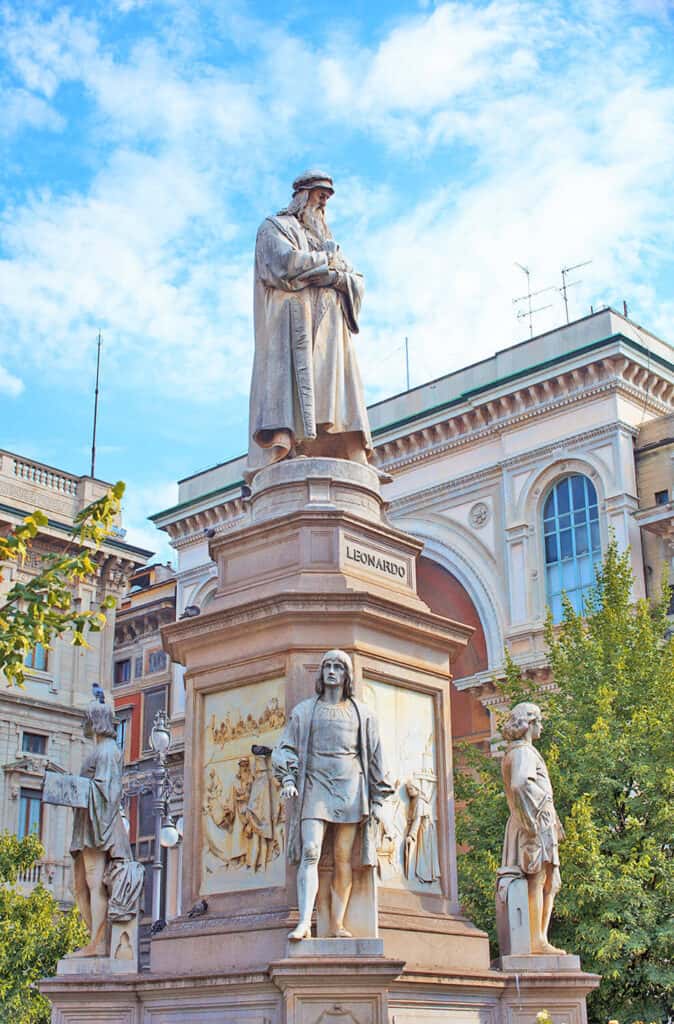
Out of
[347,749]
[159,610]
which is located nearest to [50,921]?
[347,749]

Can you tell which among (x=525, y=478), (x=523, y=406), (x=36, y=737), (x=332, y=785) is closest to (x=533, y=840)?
(x=332, y=785)

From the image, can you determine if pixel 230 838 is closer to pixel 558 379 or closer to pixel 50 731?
pixel 558 379

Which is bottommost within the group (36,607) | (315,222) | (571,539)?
(36,607)

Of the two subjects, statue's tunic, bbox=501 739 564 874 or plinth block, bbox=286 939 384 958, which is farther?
statue's tunic, bbox=501 739 564 874

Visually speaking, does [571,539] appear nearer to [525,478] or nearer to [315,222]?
[525,478]

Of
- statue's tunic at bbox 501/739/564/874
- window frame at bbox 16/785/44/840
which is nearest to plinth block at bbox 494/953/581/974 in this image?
statue's tunic at bbox 501/739/564/874

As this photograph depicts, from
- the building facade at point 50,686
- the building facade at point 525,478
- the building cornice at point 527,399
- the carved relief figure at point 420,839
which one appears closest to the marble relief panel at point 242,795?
the carved relief figure at point 420,839

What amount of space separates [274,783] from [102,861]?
6.15 feet

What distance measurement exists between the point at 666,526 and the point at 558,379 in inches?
228

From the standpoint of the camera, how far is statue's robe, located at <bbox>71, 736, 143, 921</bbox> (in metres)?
12.1

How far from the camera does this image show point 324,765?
34.4ft

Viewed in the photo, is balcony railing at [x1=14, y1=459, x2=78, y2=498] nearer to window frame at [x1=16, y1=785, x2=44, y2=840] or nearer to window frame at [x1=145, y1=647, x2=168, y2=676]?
window frame at [x1=145, y1=647, x2=168, y2=676]

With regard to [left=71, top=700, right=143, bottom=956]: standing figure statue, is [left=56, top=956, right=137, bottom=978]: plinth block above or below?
below

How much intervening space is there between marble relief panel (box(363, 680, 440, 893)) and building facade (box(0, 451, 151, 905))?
29712 millimetres
